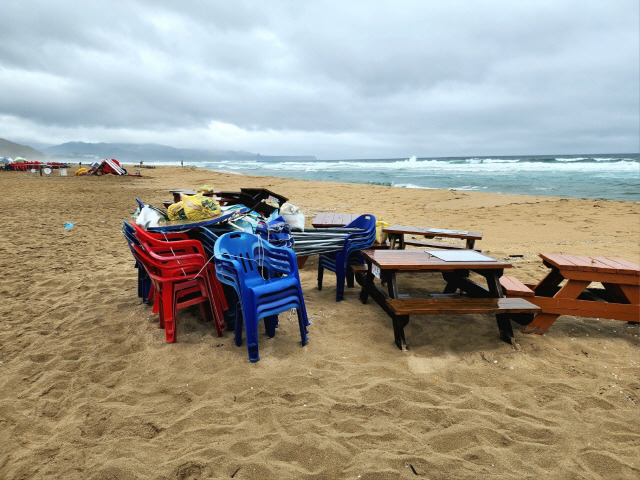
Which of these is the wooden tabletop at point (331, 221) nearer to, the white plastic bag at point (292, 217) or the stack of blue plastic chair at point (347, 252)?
the white plastic bag at point (292, 217)

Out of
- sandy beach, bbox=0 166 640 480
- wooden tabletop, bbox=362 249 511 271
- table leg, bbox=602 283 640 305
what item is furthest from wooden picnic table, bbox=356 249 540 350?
table leg, bbox=602 283 640 305

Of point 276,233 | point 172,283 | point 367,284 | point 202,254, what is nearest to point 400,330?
point 367,284

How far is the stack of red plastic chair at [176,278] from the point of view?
10.7 feet

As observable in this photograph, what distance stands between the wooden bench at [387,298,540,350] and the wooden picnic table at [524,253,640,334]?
13.8 inches

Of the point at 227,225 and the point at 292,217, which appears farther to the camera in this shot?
the point at 292,217

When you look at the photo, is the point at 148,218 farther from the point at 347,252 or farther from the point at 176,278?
the point at 347,252

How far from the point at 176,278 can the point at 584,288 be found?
13.0 ft

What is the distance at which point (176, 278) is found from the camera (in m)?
3.25

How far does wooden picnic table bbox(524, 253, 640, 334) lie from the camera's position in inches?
132

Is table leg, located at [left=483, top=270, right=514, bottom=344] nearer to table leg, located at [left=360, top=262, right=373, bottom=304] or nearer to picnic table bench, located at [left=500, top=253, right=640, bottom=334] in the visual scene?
picnic table bench, located at [left=500, top=253, right=640, bottom=334]

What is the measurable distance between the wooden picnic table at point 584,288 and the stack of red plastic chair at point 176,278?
125 inches

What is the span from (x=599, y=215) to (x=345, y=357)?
11.0 meters

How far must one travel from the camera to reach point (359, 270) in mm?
4344

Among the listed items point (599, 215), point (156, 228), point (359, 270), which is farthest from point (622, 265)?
point (599, 215)
